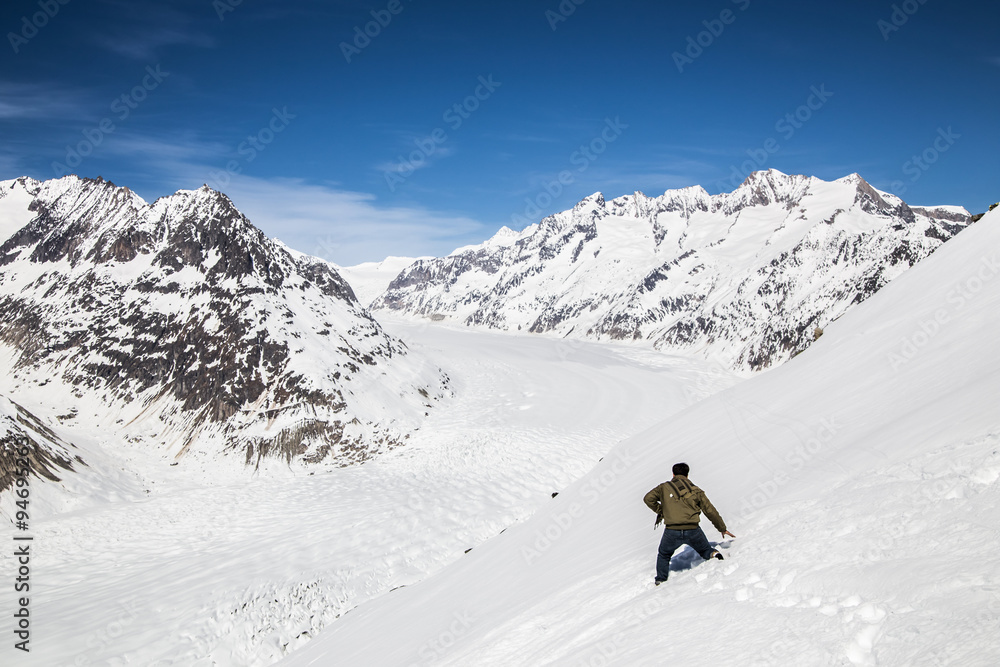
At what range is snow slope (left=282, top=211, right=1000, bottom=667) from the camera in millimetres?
4633

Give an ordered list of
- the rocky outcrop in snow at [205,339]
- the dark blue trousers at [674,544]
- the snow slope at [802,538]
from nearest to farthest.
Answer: the snow slope at [802,538], the dark blue trousers at [674,544], the rocky outcrop in snow at [205,339]

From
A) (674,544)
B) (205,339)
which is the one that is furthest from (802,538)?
(205,339)

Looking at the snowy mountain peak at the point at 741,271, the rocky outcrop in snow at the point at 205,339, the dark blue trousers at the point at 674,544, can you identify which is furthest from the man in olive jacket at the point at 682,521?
the snowy mountain peak at the point at 741,271

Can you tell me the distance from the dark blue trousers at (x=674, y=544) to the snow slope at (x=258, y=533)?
15.0 metres

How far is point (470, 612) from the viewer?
37.1 ft

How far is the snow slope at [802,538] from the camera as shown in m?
4.63

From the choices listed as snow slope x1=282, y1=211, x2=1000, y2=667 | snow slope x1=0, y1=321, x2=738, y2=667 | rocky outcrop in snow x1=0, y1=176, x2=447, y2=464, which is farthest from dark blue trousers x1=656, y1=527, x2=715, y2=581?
rocky outcrop in snow x1=0, y1=176, x2=447, y2=464

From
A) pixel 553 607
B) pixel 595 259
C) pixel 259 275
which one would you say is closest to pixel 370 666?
pixel 553 607

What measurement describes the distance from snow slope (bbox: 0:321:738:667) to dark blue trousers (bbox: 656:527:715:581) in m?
15.0

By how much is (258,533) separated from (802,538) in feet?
81.4

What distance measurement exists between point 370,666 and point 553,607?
4.82 meters

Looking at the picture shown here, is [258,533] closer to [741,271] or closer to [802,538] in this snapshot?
[802,538]

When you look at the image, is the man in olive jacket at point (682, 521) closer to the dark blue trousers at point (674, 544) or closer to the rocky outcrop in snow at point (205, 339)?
the dark blue trousers at point (674, 544)

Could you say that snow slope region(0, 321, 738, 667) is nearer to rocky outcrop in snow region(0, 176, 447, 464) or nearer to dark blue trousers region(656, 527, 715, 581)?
rocky outcrop in snow region(0, 176, 447, 464)
